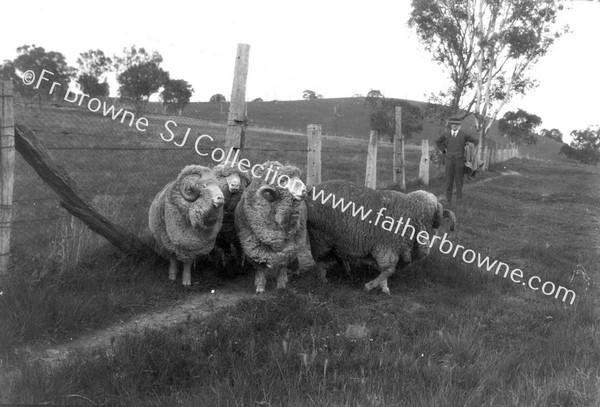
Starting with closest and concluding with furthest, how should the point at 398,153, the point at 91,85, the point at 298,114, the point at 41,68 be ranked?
the point at 41,68 < the point at 91,85 < the point at 298,114 < the point at 398,153

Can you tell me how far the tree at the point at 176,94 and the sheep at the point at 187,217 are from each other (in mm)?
893

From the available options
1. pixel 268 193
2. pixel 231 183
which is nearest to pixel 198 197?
pixel 231 183

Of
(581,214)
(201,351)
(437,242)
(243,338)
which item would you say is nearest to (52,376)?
(201,351)

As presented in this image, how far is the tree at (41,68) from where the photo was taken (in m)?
3.62

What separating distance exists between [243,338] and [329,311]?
1029 millimetres

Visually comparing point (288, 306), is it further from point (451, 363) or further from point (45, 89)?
point (45, 89)

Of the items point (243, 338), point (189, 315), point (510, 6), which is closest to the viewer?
point (243, 338)

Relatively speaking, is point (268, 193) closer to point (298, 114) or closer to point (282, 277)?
point (282, 277)

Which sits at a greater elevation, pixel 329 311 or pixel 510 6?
pixel 510 6

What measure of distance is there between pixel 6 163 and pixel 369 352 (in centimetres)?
337

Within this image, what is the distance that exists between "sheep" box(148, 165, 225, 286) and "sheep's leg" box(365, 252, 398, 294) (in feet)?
5.55

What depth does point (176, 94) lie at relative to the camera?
18.1 feet

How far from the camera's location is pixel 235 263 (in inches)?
235

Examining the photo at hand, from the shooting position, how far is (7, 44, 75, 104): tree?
143 inches
